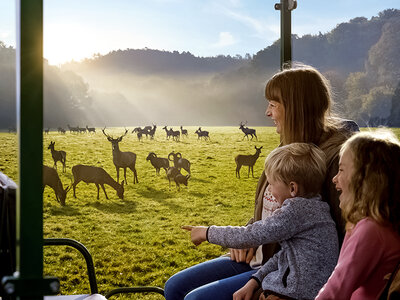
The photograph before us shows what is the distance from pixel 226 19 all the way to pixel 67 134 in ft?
9.36

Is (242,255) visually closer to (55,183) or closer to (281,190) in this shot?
(281,190)

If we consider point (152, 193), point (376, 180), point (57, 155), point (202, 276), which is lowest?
point (152, 193)

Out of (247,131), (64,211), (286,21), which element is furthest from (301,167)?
(247,131)

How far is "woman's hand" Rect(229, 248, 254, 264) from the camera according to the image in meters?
1.44

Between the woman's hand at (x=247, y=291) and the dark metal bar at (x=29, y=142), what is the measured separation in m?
0.74

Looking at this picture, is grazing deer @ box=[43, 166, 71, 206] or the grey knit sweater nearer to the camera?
the grey knit sweater

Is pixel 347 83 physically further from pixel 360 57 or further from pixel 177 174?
pixel 177 174

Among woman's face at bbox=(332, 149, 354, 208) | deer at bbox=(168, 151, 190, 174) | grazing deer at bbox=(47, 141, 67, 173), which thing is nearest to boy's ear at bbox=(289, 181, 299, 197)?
woman's face at bbox=(332, 149, 354, 208)

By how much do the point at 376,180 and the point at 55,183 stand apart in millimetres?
5323

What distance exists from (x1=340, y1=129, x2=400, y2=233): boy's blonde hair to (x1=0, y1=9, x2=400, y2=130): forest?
501cm

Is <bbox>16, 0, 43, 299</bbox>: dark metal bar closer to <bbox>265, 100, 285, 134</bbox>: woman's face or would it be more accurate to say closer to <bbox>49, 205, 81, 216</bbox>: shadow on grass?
<bbox>265, 100, 285, 134</bbox>: woman's face

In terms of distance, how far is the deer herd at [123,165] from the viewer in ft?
19.4

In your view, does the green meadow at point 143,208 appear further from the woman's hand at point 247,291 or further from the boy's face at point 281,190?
the boy's face at point 281,190

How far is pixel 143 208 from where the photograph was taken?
659cm
